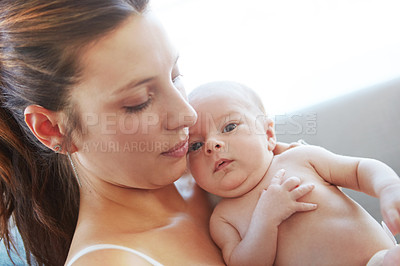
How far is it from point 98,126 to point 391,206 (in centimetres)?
62

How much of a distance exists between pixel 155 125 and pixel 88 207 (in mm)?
293

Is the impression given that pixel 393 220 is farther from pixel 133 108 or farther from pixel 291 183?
pixel 133 108

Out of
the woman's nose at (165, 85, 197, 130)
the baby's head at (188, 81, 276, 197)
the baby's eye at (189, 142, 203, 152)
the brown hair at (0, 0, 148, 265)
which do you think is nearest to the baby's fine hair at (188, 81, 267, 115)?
the baby's head at (188, 81, 276, 197)

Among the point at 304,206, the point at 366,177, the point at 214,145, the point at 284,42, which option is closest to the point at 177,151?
the point at 214,145

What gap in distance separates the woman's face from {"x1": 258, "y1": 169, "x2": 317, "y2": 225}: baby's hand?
8.7 inches

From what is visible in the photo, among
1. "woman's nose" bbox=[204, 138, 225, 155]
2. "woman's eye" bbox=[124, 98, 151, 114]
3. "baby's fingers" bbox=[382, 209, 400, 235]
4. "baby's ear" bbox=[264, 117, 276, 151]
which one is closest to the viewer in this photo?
"baby's fingers" bbox=[382, 209, 400, 235]

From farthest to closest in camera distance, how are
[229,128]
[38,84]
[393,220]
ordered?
[229,128] < [38,84] < [393,220]

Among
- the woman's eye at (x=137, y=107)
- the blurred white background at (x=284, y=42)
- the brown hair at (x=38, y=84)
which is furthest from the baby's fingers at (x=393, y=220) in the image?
the blurred white background at (x=284, y=42)

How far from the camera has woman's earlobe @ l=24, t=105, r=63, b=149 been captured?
3.06ft

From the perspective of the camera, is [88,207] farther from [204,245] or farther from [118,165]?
[204,245]

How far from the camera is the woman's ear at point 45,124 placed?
934mm

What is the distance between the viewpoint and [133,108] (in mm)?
922

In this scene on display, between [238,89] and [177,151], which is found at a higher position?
[238,89]

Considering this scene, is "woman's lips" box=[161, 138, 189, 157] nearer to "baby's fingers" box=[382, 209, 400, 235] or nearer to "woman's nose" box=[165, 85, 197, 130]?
"woman's nose" box=[165, 85, 197, 130]
